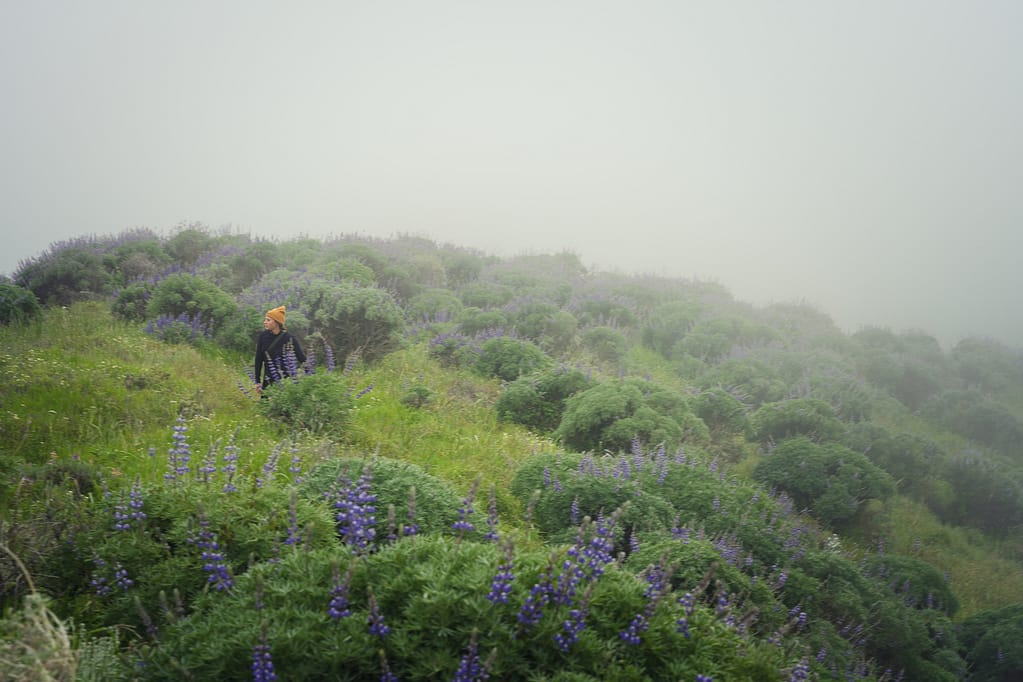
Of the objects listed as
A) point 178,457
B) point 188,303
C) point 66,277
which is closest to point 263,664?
point 178,457

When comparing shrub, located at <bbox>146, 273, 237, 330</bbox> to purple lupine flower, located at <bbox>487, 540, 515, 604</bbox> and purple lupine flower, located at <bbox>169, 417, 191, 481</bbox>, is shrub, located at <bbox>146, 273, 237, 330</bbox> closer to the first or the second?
purple lupine flower, located at <bbox>169, 417, 191, 481</bbox>

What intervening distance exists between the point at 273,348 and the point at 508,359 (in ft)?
14.3

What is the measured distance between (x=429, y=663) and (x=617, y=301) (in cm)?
1612

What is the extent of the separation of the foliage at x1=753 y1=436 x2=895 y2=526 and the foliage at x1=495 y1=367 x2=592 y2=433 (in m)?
3.35

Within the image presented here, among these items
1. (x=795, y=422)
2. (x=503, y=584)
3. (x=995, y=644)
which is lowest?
(x=995, y=644)

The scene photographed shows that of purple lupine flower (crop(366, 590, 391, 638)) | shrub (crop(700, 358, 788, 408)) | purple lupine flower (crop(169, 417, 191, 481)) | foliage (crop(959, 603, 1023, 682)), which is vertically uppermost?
purple lupine flower (crop(366, 590, 391, 638))

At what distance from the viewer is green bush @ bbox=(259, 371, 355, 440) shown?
6.68 metres

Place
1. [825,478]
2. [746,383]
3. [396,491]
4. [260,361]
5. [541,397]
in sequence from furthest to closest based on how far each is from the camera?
1. [746,383]
2. [541,397]
3. [825,478]
4. [260,361]
5. [396,491]

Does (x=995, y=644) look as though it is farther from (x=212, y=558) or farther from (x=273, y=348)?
(x=273, y=348)

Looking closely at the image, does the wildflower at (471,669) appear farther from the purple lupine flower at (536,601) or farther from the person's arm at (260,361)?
the person's arm at (260,361)

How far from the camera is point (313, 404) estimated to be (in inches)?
265

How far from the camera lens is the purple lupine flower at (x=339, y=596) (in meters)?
2.51

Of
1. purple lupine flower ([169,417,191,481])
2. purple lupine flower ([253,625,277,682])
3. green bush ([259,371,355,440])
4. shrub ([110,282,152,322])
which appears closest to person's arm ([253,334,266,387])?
green bush ([259,371,355,440])

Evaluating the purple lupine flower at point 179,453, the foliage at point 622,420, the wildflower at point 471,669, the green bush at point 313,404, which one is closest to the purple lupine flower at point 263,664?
the wildflower at point 471,669
